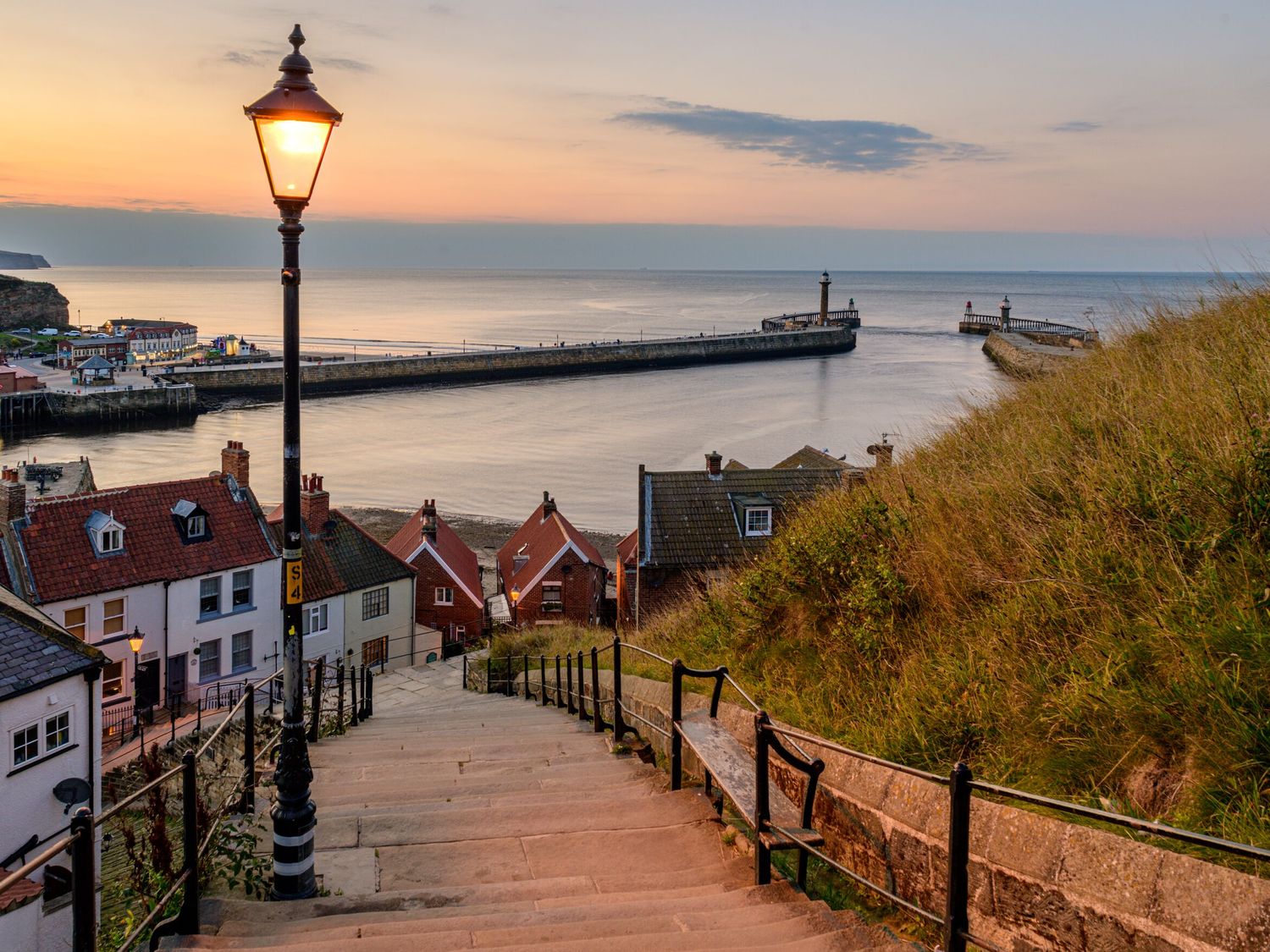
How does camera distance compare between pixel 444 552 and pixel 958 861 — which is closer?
pixel 958 861

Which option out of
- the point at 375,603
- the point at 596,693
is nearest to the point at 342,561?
the point at 375,603

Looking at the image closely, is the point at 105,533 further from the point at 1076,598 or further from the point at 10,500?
the point at 1076,598

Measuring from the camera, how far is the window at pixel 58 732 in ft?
53.7

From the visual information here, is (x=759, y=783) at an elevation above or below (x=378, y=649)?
above

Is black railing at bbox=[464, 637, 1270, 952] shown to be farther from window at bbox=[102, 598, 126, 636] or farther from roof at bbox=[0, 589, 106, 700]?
window at bbox=[102, 598, 126, 636]

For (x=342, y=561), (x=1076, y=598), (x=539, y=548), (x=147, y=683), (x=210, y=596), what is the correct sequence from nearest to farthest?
(x=1076, y=598) < (x=147, y=683) < (x=210, y=596) < (x=342, y=561) < (x=539, y=548)

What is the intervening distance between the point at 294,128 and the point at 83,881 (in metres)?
4.15

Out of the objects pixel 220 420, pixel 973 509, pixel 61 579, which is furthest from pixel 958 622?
pixel 220 420

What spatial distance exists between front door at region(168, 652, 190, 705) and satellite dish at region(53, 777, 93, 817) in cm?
1235

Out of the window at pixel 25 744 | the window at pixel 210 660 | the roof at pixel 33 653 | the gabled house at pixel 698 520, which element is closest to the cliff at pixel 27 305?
the window at pixel 210 660

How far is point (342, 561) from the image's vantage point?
110 ft

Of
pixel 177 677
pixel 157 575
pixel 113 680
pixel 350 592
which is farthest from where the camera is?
pixel 350 592

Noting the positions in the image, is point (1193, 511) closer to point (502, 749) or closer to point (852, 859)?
point (852, 859)

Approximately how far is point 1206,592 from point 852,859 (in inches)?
92.6
